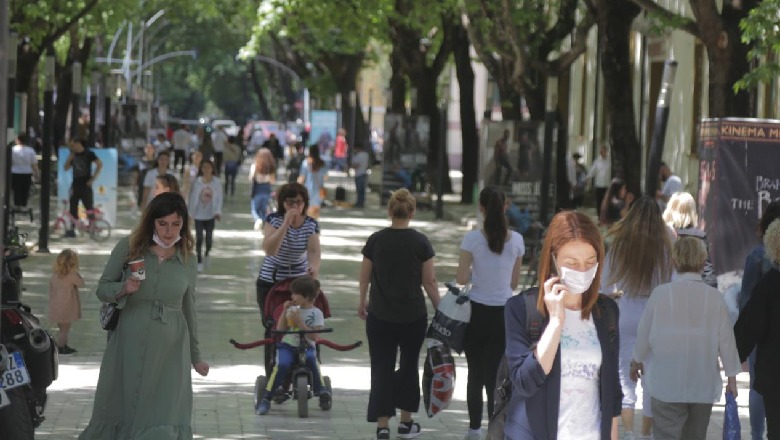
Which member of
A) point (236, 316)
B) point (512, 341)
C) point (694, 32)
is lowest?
point (236, 316)

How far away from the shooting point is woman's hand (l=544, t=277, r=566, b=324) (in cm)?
601

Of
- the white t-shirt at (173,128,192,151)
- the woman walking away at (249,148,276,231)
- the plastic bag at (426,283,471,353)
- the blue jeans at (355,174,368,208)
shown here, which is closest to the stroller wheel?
the plastic bag at (426,283,471,353)

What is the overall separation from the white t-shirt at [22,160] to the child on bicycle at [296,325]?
872 inches

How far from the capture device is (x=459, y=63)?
3841 centimetres

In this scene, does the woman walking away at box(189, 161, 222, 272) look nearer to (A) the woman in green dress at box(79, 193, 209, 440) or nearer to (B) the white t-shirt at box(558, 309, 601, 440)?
(A) the woman in green dress at box(79, 193, 209, 440)

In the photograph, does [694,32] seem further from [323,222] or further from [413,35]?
[413,35]

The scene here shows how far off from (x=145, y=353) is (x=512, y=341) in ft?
8.05

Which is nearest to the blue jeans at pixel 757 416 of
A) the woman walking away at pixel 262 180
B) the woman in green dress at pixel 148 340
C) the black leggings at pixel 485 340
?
the black leggings at pixel 485 340

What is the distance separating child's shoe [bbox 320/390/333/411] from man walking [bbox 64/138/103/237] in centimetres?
1594

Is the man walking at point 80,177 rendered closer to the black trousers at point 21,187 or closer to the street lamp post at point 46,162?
the street lamp post at point 46,162

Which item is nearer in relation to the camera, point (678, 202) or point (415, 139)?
point (678, 202)

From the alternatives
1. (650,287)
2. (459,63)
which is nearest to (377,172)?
(459,63)

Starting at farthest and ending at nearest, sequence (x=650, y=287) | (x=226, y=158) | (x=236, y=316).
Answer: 1. (x=226, y=158)
2. (x=236, y=316)
3. (x=650, y=287)

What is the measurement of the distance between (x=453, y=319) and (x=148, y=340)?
265cm
